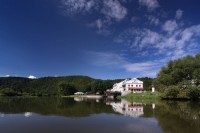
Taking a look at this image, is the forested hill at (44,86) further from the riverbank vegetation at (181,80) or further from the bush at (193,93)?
the bush at (193,93)

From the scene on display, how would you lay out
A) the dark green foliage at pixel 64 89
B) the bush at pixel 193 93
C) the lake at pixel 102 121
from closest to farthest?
the lake at pixel 102 121 → the bush at pixel 193 93 → the dark green foliage at pixel 64 89

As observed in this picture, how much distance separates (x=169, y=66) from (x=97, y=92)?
69.3 m

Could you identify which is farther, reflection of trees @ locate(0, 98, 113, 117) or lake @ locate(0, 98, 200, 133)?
reflection of trees @ locate(0, 98, 113, 117)

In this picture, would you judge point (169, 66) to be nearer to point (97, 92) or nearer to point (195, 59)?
point (195, 59)

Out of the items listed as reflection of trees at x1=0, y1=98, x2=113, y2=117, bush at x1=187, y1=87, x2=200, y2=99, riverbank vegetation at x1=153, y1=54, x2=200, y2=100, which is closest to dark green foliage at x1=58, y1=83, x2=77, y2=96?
riverbank vegetation at x1=153, y1=54, x2=200, y2=100

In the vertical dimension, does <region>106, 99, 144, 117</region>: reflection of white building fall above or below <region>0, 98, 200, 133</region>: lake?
above

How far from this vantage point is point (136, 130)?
15.3m

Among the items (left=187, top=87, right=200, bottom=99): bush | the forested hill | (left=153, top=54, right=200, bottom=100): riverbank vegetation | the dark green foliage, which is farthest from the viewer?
the forested hill

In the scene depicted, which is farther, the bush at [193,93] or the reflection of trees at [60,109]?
the bush at [193,93]

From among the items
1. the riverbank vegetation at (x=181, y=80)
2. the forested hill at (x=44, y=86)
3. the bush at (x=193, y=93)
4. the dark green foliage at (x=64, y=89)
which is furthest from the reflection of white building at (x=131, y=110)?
the dark green foliage at (x=64, y=89)

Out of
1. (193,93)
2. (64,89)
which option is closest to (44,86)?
(64,89)

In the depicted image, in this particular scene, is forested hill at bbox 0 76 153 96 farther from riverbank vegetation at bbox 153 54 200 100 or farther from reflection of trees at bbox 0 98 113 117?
reflection of trees at bbox 0 98 113 117

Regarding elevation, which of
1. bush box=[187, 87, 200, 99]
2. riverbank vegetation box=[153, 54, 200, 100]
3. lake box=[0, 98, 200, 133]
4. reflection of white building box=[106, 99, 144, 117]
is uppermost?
riverbank vegetation box=[153, 54, 200, 100]

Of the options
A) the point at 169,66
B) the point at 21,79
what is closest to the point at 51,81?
the point at 21,79
